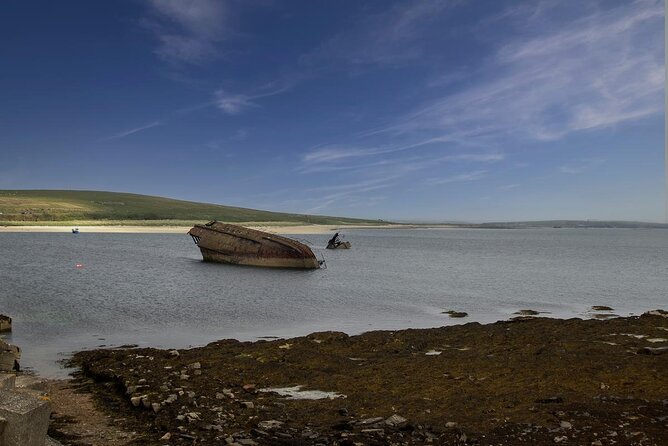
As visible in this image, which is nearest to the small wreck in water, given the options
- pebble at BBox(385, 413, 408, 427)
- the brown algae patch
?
the brown algae patch

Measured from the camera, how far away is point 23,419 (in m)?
6.36

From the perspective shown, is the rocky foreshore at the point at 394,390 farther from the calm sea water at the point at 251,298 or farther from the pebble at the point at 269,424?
the calm sea water at the point at 251,298

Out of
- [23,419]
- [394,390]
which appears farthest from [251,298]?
[23,419]

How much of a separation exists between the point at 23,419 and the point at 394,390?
6.97 m

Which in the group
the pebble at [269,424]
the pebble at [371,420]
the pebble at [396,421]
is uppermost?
the pebble at [396,421]

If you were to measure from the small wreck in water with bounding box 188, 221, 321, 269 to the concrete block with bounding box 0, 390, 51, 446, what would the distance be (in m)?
40.0

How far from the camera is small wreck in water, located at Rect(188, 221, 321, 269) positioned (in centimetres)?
4697

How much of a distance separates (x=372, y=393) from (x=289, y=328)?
33.2 feet

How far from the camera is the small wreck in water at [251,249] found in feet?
154

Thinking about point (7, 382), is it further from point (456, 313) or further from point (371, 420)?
point (456, 313)

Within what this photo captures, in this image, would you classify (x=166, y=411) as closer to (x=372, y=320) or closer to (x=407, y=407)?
(x=407, y=407)

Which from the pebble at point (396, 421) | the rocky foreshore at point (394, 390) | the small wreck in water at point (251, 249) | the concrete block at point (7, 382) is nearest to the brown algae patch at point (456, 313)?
the rocky foreshore at point (394, 390)

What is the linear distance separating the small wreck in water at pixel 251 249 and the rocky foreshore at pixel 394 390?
30.0 metres

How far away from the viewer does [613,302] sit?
30.7 metres
